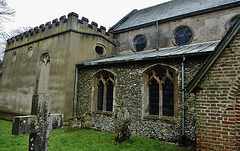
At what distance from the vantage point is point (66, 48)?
10.6m

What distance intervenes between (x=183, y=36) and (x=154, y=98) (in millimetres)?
5532

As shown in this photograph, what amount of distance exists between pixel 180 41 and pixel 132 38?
3.71m

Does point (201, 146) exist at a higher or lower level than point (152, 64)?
lower

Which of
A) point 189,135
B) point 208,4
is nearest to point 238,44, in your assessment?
point 189,135

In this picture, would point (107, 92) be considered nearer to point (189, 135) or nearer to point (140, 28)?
point (189, 135)

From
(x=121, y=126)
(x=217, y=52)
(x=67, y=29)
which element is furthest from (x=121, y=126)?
(x=67, y=29)

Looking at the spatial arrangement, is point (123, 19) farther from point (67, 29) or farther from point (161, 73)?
point (161, 73)

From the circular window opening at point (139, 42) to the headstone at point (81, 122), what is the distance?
6260 mm

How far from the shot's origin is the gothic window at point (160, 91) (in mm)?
7375

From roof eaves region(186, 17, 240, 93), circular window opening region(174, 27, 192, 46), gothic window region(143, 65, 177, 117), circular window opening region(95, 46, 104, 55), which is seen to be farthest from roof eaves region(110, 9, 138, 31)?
roof eaves region(186, 17, 240, 93)

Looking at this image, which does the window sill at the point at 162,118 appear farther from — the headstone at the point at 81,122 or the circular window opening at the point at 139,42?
the circular window opening at the point at 139,42

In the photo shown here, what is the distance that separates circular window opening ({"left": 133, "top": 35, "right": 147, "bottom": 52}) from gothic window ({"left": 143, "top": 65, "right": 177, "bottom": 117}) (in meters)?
4.79

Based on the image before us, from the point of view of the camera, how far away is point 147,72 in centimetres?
814

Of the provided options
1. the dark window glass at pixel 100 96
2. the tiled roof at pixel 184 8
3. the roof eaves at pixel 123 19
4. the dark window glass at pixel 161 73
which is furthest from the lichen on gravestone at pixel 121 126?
the roof eaves at pixel 123 19
